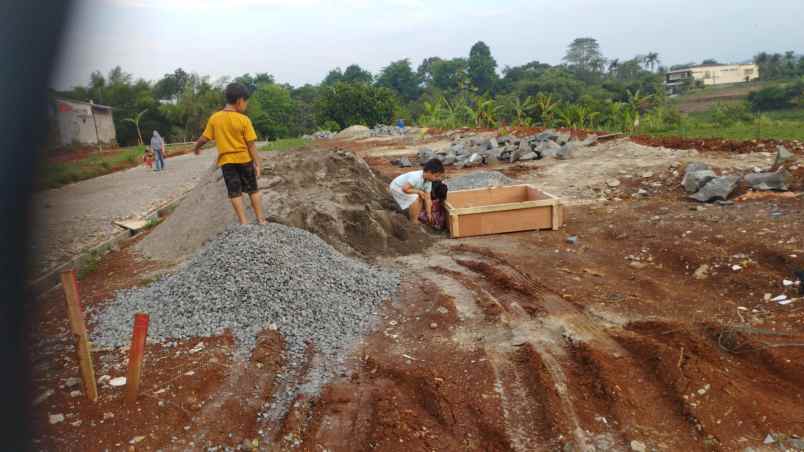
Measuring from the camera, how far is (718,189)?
786 cm

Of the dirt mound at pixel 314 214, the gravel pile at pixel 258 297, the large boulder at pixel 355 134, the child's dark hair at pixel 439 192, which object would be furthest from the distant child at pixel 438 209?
the large boulder at pixel 355 134

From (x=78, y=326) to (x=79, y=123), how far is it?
28.7ft

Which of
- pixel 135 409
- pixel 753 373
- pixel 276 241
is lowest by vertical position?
pixel 753 373

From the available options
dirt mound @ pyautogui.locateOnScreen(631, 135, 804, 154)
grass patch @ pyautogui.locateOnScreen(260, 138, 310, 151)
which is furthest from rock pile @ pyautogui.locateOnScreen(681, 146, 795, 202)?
grass patch @ pyautogui.locateOnScreen(260, 138, 310, 151)

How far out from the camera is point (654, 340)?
12.7ft

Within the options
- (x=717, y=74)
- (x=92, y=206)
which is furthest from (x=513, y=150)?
(x=717, y=74)

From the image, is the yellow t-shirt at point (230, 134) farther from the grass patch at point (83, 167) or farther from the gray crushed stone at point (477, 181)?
the gray crushed stone at point (477, 181)

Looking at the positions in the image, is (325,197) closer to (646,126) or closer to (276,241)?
(276,241)

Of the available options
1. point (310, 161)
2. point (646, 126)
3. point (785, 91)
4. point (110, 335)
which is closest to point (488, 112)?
point (646, 126)

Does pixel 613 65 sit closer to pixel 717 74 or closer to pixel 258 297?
pixel 717 74

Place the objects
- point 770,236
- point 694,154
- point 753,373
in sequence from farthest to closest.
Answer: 1. point 694,154
2. point 770,236
3. point 753,373

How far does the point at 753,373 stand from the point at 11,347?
500 cm

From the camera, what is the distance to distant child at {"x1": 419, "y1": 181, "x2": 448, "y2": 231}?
7586 mm

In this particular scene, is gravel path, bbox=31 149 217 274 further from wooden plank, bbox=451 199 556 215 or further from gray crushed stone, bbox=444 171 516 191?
gray crushed stone, bbox=444 171 516 191
